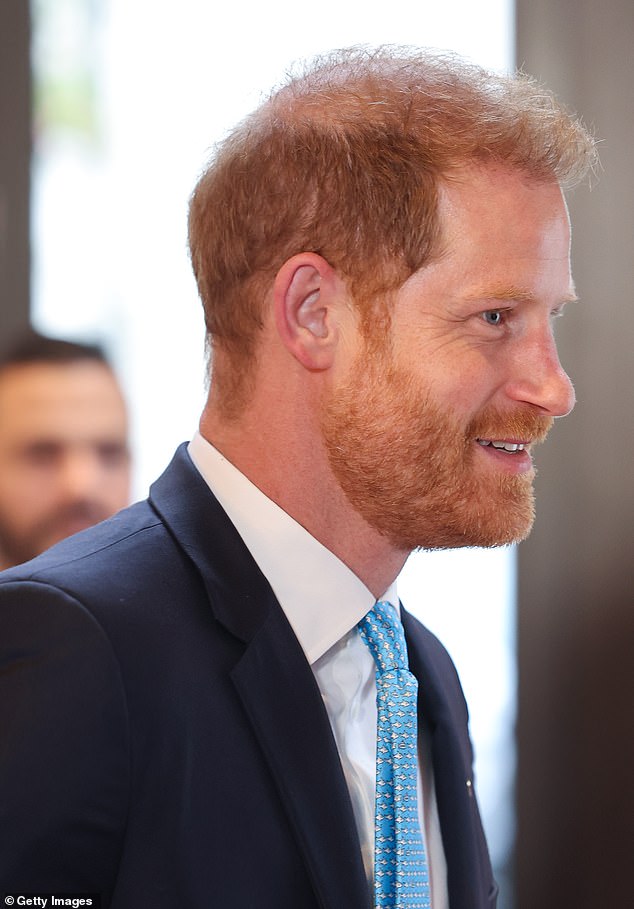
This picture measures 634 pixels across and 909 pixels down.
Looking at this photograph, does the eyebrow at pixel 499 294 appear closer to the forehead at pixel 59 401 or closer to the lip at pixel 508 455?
the lip at pixel 508 455

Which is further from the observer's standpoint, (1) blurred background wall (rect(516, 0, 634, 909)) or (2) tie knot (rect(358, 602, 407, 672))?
(1) blurred background wall (rect(516, 0, 634, 909))

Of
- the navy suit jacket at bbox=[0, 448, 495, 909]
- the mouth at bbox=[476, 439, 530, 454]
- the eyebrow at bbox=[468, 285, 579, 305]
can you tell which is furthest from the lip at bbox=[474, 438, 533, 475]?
the navy suit jacket at bbox=[0, 448, 495, 909]

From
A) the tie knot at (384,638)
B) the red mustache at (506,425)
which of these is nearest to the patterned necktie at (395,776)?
the tie knot at (384,638)

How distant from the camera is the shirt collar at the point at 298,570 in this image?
1.16 m

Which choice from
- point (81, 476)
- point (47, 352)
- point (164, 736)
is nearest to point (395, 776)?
point (164, 736)

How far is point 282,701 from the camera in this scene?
1.07m

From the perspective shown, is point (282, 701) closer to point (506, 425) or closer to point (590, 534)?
point (506, 425)

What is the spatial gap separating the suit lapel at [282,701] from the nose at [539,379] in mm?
337

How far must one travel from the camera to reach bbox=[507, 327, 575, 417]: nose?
1181 millimetres

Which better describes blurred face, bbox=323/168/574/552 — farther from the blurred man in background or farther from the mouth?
the blurred man in background

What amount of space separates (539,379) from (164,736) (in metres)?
0.53

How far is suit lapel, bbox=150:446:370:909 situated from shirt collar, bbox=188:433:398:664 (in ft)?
0.09

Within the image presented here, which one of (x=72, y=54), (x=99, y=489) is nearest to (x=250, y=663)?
(x=99, y=489)

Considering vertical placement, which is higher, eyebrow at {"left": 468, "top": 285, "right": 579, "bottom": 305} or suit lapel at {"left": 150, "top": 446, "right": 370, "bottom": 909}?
eyebrow at {"left": 468, "top": 285, "right": 579, "bottom": 305}
